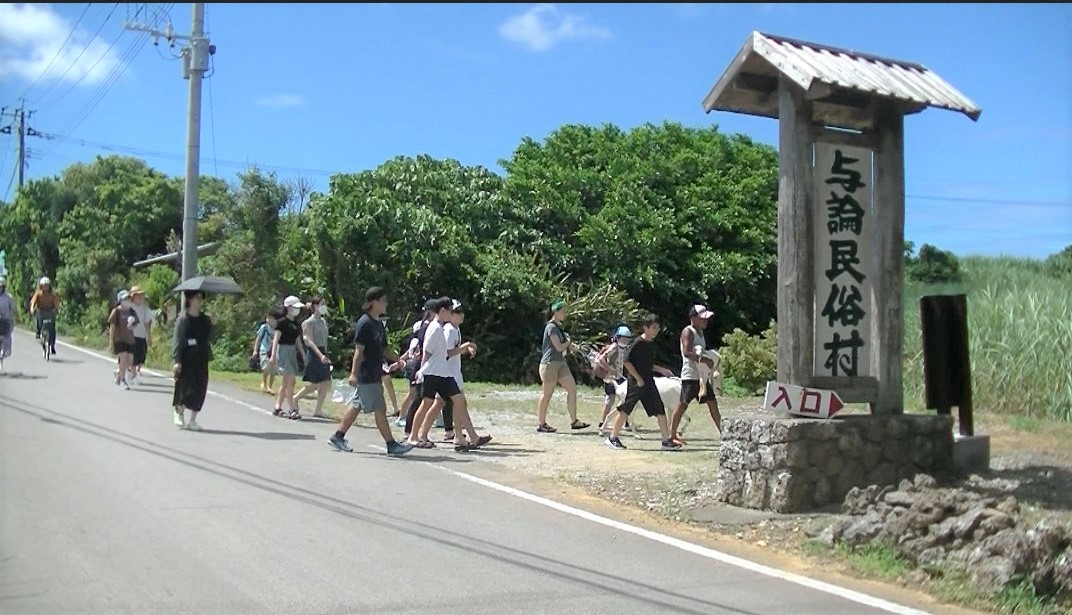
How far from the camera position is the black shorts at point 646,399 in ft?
39.0

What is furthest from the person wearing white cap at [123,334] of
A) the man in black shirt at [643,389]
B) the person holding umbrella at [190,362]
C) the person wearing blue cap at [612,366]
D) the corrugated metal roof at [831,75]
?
the corrugated metal roof at [831,75]

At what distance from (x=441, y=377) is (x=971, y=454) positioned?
18.4 ft

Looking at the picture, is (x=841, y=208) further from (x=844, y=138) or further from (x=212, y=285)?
(x=212, y=285)

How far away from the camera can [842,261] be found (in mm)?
9062

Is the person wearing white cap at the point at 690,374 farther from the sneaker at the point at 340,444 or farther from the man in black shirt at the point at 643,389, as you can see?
the sneaker at the point at 340,444

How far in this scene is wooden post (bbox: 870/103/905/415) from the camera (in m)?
9.19

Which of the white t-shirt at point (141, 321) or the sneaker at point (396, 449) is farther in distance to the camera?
the white t-shirt at point (141, 321)

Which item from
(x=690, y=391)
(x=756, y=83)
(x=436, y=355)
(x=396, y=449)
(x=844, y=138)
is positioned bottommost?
(x=396, y=449)

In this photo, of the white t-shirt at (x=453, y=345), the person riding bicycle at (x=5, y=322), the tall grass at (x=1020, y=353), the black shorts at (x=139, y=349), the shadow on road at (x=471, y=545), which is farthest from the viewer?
the person riding bicycle at (x=5, y=322)

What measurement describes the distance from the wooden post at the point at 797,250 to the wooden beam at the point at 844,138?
151 millimetres

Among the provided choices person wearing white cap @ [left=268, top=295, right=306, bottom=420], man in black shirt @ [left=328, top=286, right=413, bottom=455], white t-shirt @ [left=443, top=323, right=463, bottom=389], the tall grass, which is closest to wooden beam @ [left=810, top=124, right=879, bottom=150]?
white t-shirt @ [left=443, top=323, right=463, bottom=389]

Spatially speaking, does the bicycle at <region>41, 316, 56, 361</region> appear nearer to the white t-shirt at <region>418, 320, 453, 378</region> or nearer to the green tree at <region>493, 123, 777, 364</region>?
the green tree at <region>493, 123, 777, 364</region>

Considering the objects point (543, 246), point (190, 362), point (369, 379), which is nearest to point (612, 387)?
point (369, 379)

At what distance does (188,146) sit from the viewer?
23.1m
